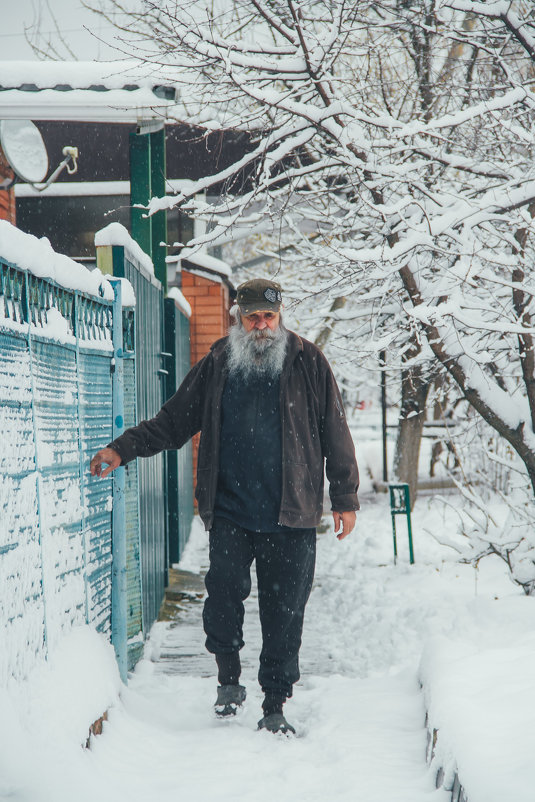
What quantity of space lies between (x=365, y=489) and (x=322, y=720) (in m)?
11.0

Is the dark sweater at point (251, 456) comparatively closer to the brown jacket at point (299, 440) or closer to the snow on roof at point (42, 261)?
the brown jacket at point (299, 440)

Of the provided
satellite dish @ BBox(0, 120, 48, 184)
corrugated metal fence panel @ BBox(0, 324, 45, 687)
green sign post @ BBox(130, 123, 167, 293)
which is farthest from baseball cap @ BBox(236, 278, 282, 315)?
satellite dish @ BBox(0, 120, 48, 184)

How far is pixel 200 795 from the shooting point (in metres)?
2.96

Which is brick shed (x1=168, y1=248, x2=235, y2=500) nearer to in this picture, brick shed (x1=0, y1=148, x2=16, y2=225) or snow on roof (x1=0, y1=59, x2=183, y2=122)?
brick shed (x1=0, y1=148, x2=16, y2=225)

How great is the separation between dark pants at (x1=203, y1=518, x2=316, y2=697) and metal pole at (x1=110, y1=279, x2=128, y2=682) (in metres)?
0.49

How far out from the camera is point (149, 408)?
5445 millimetres

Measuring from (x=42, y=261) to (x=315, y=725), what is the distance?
2.33 metres

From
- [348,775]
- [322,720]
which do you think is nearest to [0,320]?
[348,775]

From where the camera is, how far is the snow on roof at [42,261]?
2.48 m

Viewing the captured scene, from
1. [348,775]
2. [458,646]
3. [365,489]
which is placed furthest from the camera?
[365,489]

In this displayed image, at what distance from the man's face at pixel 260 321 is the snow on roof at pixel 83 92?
2795mm

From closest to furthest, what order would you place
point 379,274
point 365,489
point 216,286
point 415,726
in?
point 415,726 < point 379,274 < point 216,286 < point 365,489

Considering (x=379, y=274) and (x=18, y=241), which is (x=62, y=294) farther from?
(x=379, y=274)

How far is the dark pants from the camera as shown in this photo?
3697 mm
